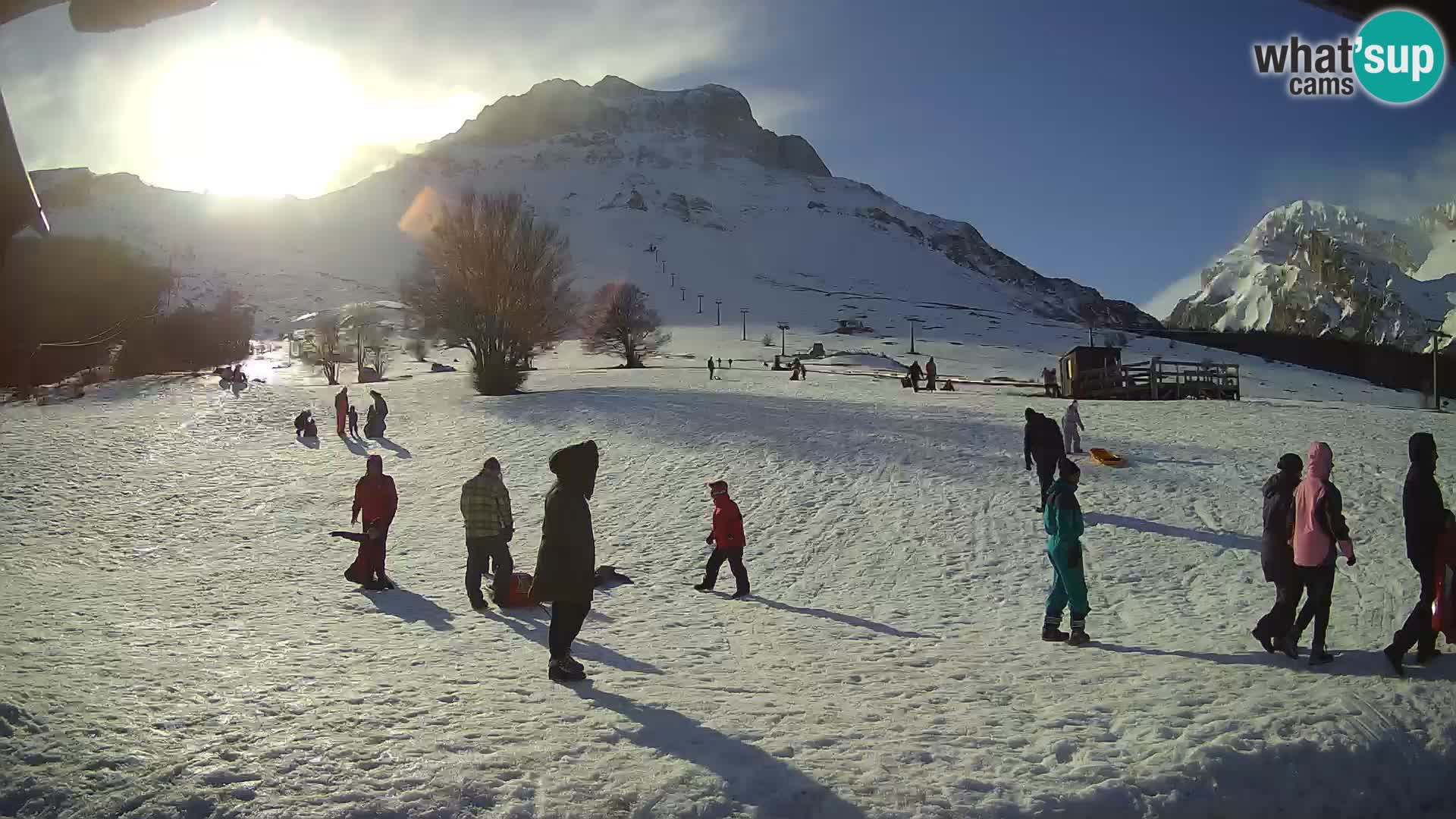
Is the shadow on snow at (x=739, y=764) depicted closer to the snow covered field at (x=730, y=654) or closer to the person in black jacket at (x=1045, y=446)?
the snow covered field at (x=730, y=654)

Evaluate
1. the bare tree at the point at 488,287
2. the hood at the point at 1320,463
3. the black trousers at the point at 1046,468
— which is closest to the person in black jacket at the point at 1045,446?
the black trousers at the point at 1046,468

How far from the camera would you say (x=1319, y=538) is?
23.8ft

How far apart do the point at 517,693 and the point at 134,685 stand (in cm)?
294

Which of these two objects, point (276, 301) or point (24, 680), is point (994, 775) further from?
point (276, 301)

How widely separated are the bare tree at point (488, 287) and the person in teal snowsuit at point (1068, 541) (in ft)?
106

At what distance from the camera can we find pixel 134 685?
21.8 ft

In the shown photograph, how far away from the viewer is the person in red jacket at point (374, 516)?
11.6 m

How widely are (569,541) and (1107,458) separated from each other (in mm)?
16269

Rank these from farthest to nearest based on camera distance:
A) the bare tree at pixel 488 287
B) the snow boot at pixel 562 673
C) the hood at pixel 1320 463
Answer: the bare tree at pixel 488 287 → the hood at pixel 1320 463 → the snow boot at pixel 562 673

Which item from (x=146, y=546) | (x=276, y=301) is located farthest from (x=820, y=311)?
(x=146, y=546)

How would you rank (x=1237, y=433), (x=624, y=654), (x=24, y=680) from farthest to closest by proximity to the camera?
(x=1237, y=433) → (x=624, y=654) → (x=24, y=680)

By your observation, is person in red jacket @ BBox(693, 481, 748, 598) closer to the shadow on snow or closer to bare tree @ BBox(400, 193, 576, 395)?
the shadow on snow

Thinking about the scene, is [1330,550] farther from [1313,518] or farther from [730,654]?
[730,654]

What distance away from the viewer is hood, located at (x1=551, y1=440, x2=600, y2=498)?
21.8 feet
